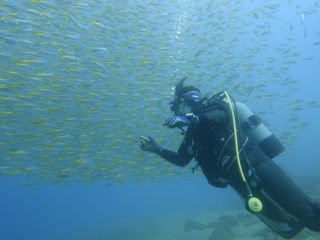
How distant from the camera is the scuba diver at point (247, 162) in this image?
2.36 meters

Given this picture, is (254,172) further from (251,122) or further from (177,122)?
(177,122)

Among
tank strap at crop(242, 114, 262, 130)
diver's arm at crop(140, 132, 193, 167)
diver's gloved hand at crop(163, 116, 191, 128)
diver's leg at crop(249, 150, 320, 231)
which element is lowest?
diver's arm at crop(140, 132, 193, 167)

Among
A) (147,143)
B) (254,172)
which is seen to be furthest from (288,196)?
(147,143)

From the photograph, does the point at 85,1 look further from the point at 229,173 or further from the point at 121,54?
the point at 229,173

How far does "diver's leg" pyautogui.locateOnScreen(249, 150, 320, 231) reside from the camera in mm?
2336

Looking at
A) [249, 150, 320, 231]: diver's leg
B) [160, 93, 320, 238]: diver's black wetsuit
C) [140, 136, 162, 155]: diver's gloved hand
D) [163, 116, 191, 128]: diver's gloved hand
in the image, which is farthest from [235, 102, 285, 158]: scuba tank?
[140, 136, 162, 155]: diver's gloved hand

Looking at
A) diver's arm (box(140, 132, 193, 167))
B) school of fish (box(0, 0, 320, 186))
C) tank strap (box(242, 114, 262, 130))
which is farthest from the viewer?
school of fish (box(0, 0, 320, 186))

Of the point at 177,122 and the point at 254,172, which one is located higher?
the point at 177,122

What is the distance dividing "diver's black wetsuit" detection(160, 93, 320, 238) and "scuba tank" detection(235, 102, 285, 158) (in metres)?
0.21

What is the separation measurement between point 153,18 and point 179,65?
2.60 metres

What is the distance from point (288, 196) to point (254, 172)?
1.37 ft

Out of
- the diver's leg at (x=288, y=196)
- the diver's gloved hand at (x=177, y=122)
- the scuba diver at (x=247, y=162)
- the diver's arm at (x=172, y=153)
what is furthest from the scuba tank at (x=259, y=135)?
the diver's arm at (x=172, y=153)

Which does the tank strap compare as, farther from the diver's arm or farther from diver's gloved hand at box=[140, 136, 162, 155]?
diver's gloved hand at box=[140, 136, 162, 155]

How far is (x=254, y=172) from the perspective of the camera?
2.41m
